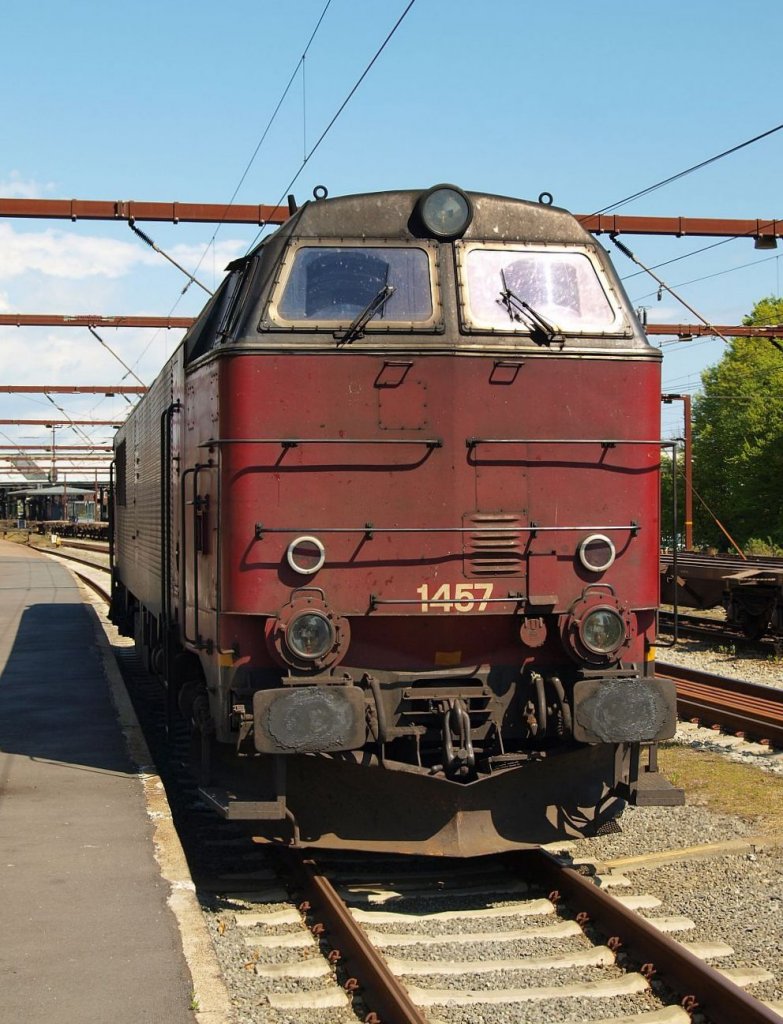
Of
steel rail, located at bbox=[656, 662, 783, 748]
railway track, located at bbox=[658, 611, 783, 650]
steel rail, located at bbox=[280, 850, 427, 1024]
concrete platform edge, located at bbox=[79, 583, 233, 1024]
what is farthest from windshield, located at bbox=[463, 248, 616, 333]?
railway track, located at bbox=[658, 611, 783, 650]

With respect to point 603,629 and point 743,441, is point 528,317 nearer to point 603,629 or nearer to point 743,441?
point 603,629

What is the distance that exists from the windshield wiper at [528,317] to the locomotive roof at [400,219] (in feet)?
1.26

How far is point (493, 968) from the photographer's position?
5250mm

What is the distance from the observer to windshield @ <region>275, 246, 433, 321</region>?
6.39 m

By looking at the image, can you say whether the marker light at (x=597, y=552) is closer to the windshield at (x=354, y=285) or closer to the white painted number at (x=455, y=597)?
the white painted number at (x=455, y=597)

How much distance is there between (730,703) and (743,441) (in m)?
40.6

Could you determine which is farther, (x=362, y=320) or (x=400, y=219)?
(x=400, y=219)

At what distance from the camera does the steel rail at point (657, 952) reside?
14.8 feet

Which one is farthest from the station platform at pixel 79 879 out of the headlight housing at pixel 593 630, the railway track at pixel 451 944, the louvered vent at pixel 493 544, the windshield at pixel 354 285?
Answer: the windshield at pixel 354 285

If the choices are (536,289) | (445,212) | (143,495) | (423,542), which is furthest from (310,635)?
(143,495)

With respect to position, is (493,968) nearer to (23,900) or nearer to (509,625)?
(509,625)

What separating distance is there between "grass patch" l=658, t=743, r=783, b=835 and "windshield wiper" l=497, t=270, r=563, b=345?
3.44m

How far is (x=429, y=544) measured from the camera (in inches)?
245

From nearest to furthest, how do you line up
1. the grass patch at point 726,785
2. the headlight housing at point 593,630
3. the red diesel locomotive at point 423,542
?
the red diesel locomotive at point 423,542 → the headlight housing at point 593,630 → the grass patch at point 726,785
